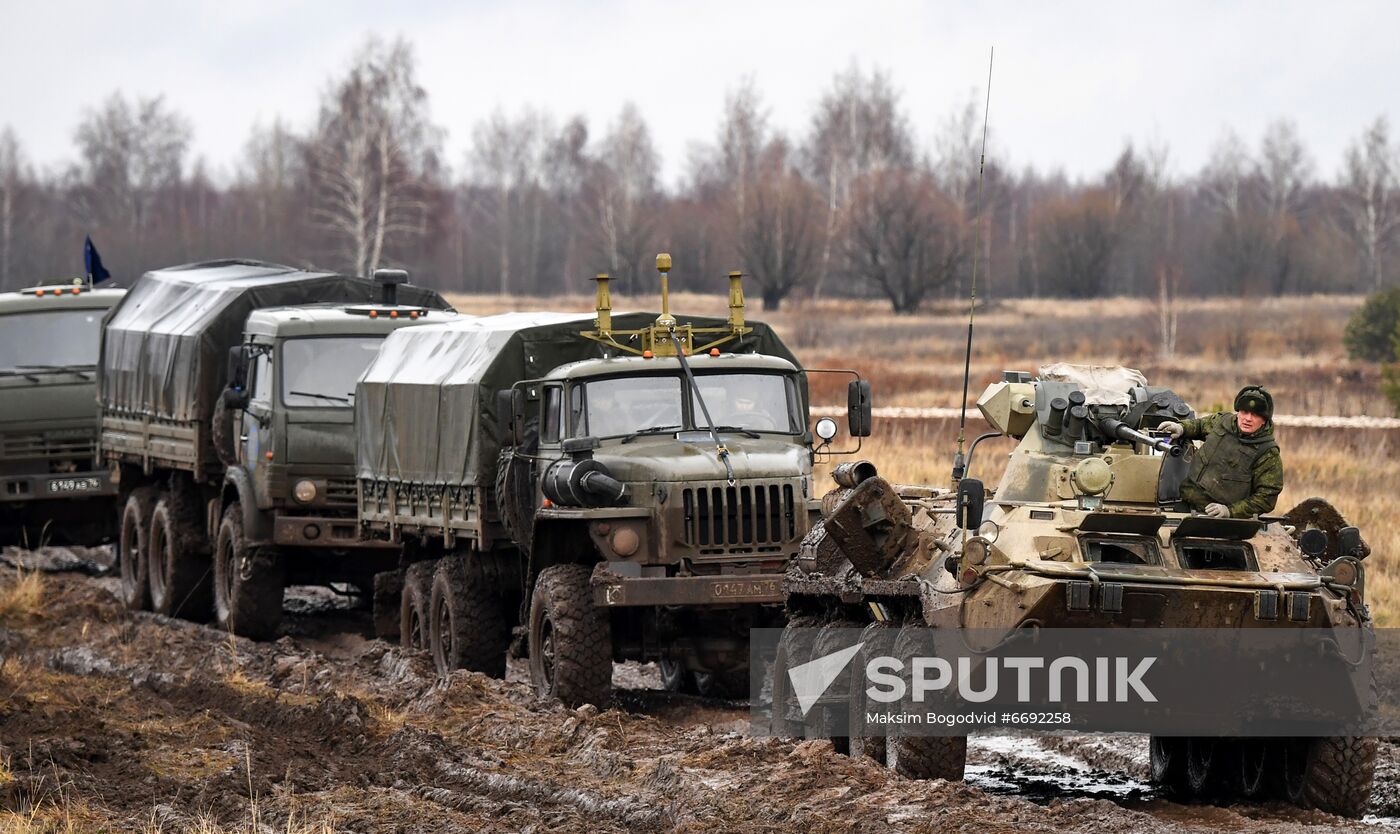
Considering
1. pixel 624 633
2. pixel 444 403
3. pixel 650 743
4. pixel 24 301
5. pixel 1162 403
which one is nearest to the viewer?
pixel 1162 403

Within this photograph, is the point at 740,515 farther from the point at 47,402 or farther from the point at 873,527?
the point at 47,402

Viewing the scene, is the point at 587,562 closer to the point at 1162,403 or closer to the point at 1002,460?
the point at 1162,403

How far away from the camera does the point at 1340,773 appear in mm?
10523

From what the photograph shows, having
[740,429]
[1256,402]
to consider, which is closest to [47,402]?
[740,429]

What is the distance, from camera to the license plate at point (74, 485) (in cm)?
2281

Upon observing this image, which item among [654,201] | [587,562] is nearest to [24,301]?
[587,562]

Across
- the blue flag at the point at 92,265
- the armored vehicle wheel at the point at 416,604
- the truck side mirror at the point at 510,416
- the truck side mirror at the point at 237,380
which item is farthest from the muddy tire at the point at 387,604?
the blue flag at the point at 92,265

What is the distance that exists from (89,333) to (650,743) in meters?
13.0

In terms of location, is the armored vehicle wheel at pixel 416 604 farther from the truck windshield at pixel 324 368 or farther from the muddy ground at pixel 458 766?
the truck windshield at pixel 324 368

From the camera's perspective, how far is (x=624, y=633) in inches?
573

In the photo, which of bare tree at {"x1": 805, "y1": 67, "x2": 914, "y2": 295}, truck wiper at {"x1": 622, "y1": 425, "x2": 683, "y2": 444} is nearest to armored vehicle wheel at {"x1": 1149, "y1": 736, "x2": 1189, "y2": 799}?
truck wiper at {"x1": 622, "y1": 425, "x2": 683, "y2": 444}

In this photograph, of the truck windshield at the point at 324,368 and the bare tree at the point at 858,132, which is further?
the bare tree at the point at 858,132

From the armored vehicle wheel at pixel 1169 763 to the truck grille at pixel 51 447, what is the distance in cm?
1385

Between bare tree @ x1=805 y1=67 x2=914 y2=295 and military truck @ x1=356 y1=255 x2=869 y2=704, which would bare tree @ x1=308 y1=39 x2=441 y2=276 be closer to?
bare tree @ x1=805 y1=67 x2=914 y2=295
